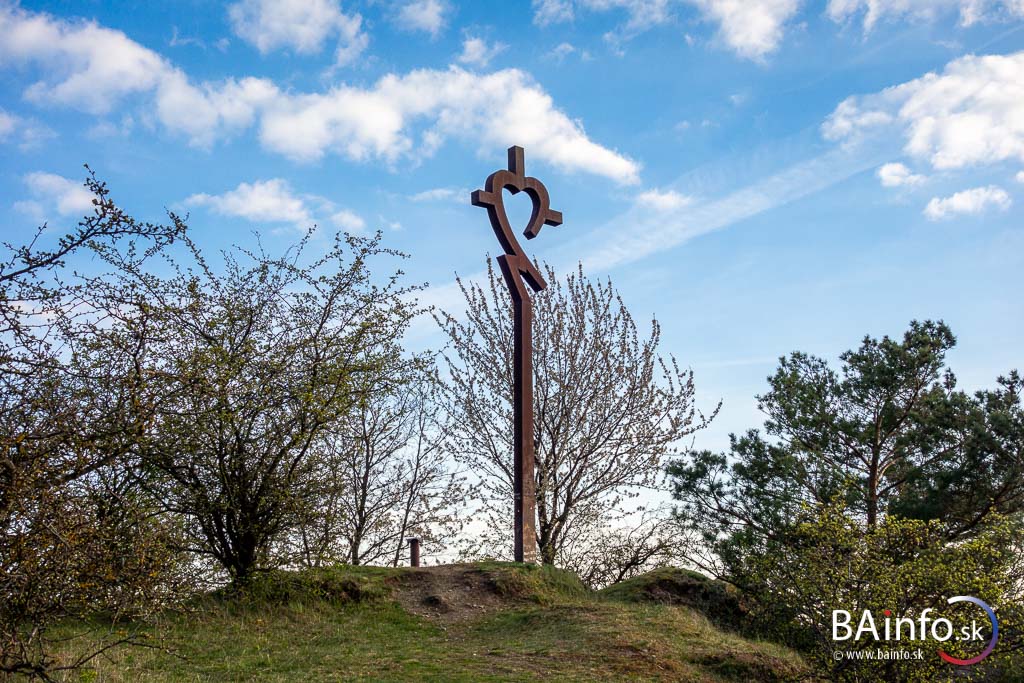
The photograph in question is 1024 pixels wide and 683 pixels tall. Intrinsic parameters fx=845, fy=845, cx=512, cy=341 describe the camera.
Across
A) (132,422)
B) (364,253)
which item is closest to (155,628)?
(132,422)

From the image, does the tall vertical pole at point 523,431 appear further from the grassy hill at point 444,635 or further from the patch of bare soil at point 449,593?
the patch of bare soil at point 449,593

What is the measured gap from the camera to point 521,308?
10.9 m

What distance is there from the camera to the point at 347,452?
397 inches

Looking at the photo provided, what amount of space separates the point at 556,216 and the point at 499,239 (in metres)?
1.01

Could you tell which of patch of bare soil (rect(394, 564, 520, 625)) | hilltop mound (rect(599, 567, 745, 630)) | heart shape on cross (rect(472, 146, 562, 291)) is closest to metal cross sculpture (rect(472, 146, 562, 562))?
heart shape on cross (rect(472, 146, 562, 291))

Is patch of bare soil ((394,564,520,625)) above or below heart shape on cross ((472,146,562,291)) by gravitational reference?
below

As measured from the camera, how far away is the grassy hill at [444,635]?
6973 mm

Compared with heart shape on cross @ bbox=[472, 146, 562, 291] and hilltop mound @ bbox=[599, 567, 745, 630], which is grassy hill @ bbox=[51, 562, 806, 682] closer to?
hilltop mound @ bbox=[599, 567, 745, 630]

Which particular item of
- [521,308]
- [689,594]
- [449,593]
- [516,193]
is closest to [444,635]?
[449,593]

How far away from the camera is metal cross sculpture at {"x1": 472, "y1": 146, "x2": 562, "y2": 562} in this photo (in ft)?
34.0

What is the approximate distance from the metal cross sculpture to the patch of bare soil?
66 centimetres

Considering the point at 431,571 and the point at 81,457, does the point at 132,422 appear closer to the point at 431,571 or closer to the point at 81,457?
the point at 81,457

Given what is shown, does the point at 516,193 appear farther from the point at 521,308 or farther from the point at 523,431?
the point at 523,431

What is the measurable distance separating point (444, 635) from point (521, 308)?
418 cm
